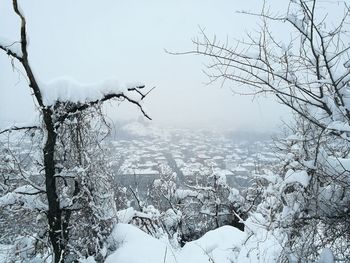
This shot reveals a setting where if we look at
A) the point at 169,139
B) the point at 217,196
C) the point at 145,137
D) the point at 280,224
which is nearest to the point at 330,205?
the point at 280,224

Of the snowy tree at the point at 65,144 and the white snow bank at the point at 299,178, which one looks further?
the snowy tree at the point at 65,144

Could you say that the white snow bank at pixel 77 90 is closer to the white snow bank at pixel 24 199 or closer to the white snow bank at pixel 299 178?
the white snow bank at pixel 24 199

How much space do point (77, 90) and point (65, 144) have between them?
1.09 metres

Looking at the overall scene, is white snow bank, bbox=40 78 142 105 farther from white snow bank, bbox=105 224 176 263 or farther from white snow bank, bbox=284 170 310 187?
white snow bank, bbox=284 170 310 187

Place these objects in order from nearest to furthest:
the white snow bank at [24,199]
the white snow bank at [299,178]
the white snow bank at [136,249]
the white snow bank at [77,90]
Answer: the white snow bank at [299,178] < the white snow bank at [136,249] < the white snow bank at [77,90] < the white snow bank at [24,199]

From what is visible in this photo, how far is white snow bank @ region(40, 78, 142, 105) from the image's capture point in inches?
219

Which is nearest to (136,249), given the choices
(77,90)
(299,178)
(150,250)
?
(150,250)

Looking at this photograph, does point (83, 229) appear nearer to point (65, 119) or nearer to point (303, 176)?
point (65, 119)

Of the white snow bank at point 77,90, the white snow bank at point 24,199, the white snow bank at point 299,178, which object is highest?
the white snow bank at point 77,90

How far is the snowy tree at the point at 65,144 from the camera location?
18.0ft

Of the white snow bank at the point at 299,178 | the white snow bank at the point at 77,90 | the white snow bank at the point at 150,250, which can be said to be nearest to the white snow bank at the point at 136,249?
the white snow bank at the point at 150,250

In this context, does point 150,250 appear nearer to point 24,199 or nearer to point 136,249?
point 136,249

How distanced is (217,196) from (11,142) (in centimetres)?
1824

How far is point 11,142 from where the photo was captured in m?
5.98
